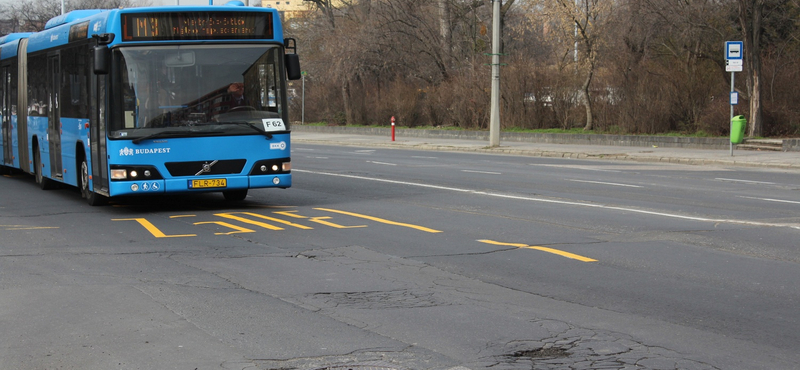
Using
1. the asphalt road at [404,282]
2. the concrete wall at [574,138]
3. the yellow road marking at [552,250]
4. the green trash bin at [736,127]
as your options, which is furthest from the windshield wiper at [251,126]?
the concrete wall at [574,138]

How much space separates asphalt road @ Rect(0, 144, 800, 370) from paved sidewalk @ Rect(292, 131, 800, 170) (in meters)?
9.84

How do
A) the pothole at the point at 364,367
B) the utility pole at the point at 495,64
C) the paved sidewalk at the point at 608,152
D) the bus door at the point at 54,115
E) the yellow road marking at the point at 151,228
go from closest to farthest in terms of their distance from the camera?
the pothole at the point at 364,367 → the yellow road marking at the point at 151,228 → the bus door at the point at 54,115 → the paved sidewalk at the point at 608,152 → the utility pole at the point at 495,64

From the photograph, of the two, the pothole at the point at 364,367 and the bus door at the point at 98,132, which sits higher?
the bus door at the point at 98,132

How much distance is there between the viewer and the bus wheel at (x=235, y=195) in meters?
15.7

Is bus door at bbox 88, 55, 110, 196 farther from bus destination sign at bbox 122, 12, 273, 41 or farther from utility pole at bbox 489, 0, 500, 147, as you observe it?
utility pole at bbox 489, 0, 500, 147

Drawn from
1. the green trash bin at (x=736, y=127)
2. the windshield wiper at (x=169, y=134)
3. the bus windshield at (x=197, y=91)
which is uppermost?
the bus windshield at (x=197, y=91)

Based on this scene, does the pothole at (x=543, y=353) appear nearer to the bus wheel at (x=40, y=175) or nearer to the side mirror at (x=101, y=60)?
the side mirror at (x=101, y=60)

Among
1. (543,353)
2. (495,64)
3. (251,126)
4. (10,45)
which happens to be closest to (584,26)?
(495,64)

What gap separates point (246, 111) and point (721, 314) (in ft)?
28.1

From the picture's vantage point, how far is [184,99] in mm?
13492

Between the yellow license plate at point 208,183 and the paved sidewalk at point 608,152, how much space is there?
1576cm

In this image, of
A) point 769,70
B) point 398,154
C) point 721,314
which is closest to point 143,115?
point 721,314

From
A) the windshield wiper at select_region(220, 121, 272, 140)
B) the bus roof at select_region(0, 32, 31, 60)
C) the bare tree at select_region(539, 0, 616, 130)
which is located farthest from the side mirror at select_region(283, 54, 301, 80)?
the bare tree at select_region(539, 0, 616, 130)

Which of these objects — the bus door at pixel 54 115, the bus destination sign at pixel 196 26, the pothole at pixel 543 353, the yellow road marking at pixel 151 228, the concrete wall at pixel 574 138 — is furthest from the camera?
the concrete wall at pixel 574 138
